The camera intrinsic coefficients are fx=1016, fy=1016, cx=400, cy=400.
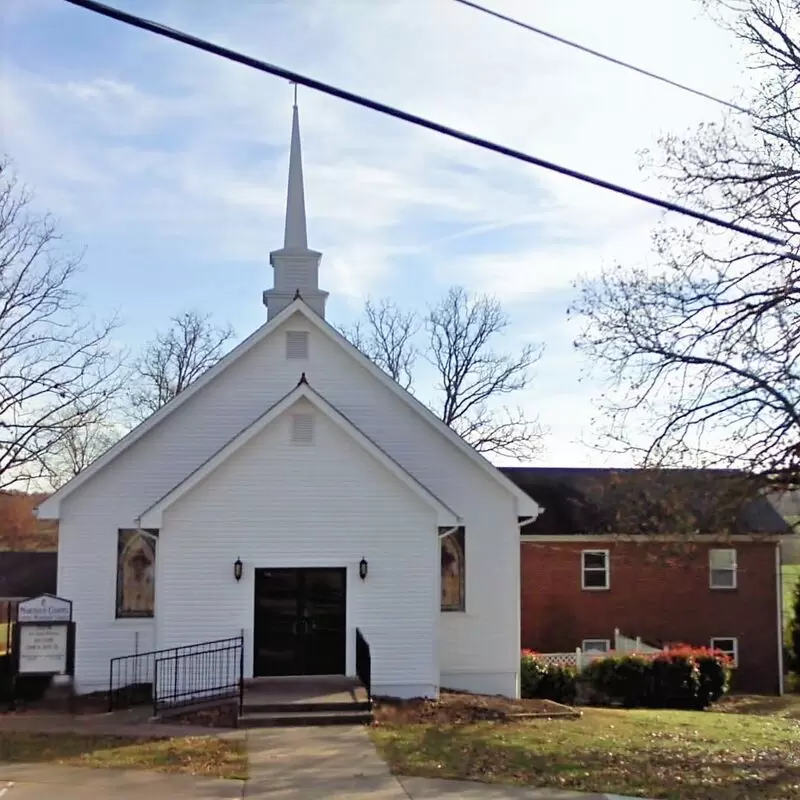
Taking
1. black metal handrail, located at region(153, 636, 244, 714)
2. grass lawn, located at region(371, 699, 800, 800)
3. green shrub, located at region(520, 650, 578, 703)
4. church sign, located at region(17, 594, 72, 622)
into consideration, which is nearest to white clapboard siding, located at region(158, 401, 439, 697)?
black metal handrail, located at region(153, 636, 244, 714)

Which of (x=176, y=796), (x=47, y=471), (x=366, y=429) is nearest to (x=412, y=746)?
(x=176, y=796)

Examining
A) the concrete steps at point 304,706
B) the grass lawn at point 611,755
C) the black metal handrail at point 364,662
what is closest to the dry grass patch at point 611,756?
the grass lawn at point 611,755

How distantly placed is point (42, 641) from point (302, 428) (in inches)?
231

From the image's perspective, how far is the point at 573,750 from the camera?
523 inches

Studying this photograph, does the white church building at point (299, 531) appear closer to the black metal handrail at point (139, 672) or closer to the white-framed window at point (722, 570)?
the black metal handrail at point (139, 672)

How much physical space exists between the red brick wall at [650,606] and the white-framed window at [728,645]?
13cm

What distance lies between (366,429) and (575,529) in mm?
11757

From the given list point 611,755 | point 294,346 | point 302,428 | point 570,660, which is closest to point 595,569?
point 570,660

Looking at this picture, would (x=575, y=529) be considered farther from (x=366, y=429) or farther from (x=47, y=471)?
(x=47, y=471)

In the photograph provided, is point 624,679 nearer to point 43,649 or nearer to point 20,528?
point 43,649

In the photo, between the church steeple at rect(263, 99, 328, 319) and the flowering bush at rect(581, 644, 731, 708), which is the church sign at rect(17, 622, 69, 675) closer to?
the church steeple at rect(263, 99, 328, 319)

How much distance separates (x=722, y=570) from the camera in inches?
1188

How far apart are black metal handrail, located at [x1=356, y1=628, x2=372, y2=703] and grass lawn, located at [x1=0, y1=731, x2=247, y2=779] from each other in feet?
9.71

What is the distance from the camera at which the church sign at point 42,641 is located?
17672mm
